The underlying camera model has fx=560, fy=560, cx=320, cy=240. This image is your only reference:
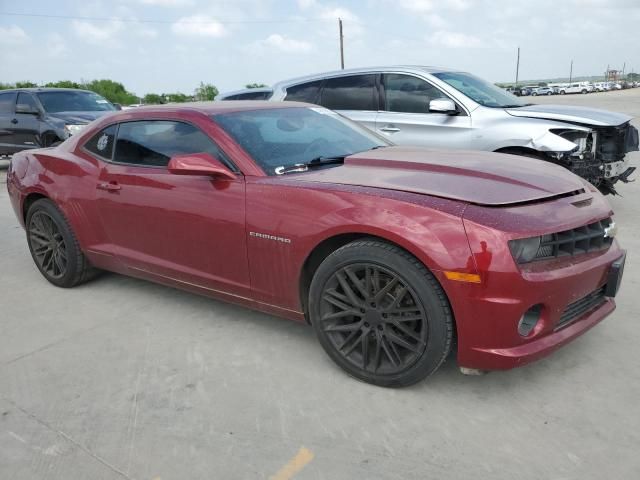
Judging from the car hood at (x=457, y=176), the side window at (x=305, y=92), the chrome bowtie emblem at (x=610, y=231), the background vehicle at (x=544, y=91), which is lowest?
the background vehicle at (x=544, y=91)

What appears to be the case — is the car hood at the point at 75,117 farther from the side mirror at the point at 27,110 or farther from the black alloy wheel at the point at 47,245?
the black alloy wheel at the point at 47,245

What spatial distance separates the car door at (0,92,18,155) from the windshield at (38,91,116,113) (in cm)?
76

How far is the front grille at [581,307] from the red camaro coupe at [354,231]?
0.01 metres

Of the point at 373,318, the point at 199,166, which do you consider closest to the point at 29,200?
the point at 199,166

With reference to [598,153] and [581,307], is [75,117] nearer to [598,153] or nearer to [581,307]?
[598,153]

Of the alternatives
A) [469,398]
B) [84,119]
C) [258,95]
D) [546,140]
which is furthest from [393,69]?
[84,119]

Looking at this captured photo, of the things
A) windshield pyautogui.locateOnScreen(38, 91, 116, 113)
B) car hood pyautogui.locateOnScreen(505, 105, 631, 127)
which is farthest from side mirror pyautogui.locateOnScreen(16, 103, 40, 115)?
car hood pyautogui.locateOnScreen(505, 105, 631, 127)

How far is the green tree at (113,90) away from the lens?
4994 centimetres

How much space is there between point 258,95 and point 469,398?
22.4 feet

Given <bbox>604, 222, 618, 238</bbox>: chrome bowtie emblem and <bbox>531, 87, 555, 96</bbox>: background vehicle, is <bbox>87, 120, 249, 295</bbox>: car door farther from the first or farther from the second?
<bbox>531, 87, 555, 96</bbox>: background vehicle

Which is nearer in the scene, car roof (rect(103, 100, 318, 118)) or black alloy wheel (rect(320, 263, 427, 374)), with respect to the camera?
black alloy wheel (rect(320, 263, 427, 374))

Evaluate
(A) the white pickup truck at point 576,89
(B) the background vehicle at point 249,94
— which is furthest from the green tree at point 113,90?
(A) the white pickup truck at point 576,89

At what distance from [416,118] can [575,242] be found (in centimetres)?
384

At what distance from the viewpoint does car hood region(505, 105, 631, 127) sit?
5.53 meters
